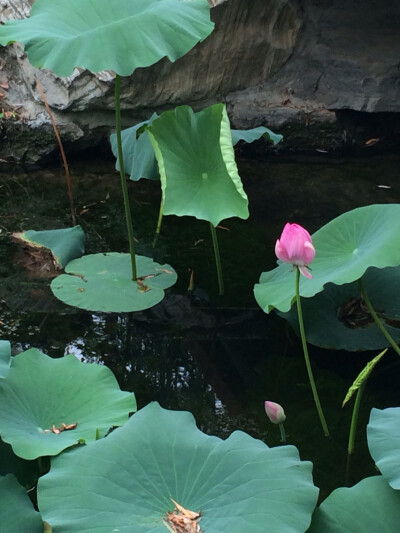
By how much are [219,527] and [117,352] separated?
41.8 inches

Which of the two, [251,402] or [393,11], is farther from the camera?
[393,11]

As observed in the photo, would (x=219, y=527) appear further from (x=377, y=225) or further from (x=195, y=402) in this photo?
(x=377, y=225)

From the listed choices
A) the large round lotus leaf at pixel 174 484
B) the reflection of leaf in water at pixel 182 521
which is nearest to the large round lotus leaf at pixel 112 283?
the large round lotus leaf at pixel 174 484

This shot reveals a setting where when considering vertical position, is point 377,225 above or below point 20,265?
above

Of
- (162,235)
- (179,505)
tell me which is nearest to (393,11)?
(162,235)

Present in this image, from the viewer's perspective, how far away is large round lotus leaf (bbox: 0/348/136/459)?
1.52 metres

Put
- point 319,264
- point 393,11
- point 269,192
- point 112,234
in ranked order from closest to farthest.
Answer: point 319,264
point 112,234
point 269,192
point 393,11

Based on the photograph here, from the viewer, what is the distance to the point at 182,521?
1259 millimetres

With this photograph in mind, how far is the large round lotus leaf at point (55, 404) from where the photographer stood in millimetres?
1519

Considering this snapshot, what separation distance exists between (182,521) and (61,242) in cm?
155

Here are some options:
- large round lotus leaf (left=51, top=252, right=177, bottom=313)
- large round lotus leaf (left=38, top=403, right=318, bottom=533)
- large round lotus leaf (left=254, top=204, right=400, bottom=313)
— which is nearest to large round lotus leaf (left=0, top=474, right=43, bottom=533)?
large round lotus leaf (left=38, top=403, right=318, bottom=533)

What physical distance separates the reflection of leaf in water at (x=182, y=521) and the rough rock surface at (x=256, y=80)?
2554mm

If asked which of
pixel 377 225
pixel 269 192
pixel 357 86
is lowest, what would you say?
pixel 269 192

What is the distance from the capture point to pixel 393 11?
394 centimetres
